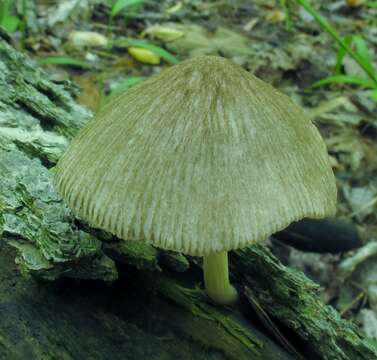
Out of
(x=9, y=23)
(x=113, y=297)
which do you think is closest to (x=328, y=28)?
(x=113, y=297)

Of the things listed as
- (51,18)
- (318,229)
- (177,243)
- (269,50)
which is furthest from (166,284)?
(51,18)

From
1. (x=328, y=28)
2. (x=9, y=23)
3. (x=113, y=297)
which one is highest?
(x=328, y=28)

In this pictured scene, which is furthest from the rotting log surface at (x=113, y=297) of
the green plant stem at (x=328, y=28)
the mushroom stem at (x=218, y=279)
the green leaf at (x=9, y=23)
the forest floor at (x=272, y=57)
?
the green leaf at (x=9, y=23)

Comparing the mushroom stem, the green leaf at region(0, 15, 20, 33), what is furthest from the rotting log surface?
the green leaf at region(0, 15, 20, 33)

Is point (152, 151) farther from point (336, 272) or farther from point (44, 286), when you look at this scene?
point (336, 272)

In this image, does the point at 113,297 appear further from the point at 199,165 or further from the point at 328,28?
the point at 328,28

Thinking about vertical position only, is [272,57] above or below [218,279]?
above
